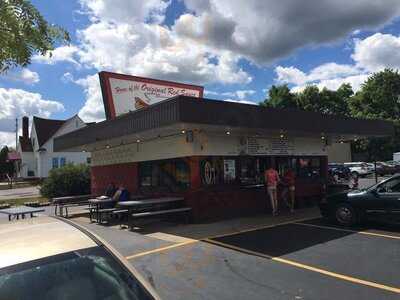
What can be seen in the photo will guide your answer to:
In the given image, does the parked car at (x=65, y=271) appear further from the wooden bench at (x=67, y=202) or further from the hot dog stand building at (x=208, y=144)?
the wooden bench at (x=67, y=202)

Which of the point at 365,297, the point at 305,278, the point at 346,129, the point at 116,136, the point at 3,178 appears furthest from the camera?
the point at 3,178

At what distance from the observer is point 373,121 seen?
63.4ft

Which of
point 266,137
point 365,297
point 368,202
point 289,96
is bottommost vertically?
point 365,297

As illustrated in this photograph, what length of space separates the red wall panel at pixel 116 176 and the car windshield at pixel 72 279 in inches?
612

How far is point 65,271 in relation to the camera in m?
3.01

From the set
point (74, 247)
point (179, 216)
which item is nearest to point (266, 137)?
point (179, 216)

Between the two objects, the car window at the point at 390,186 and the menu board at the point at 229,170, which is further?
the menu board at the point at 229,170

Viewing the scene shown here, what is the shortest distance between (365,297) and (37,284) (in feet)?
16.5

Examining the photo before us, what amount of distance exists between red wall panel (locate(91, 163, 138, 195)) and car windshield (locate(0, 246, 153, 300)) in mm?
15537

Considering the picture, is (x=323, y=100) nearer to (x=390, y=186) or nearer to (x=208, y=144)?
(x=208, y=144)

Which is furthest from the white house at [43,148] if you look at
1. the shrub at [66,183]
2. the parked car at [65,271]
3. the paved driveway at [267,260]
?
the parked car at [65,271]

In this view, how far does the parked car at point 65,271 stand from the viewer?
2.85 meters

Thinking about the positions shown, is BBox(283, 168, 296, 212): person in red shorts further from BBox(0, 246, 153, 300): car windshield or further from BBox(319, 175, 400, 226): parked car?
BBox(0, 246, 153, 300): car windshield

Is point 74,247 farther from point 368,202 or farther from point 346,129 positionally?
point 346,129
